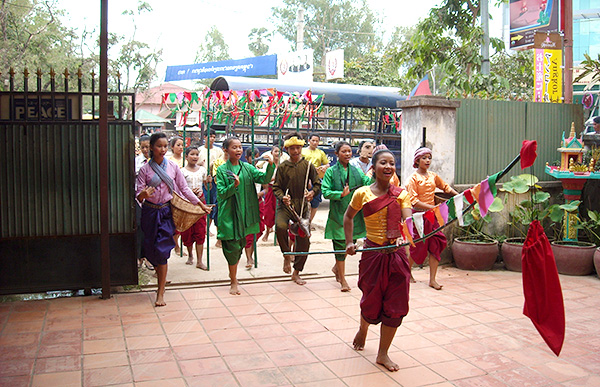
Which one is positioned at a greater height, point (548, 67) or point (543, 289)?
point (548, 67)

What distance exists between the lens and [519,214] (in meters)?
7.71

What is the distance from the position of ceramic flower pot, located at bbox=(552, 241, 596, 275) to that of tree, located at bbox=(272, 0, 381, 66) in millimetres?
36764

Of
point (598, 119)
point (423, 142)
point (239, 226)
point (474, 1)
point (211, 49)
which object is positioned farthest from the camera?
point (211, 49)

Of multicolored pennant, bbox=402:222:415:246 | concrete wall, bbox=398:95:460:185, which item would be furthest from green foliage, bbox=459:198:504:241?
multicolored pennant, bbox=402:222:415:246

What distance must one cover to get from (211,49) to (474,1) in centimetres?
3682

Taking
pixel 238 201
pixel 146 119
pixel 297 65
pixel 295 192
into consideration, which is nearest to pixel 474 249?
pixel 295 192

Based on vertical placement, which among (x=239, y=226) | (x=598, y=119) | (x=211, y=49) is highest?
(x=211, y=49)

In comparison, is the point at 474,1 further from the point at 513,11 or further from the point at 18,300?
the point at 18,300

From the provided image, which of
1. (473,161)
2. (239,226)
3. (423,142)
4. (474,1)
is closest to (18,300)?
(239,226)

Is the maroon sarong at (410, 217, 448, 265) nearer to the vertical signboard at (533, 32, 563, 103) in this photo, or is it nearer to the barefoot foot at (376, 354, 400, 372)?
the barefoot foot at (376, 354, 400, 372)

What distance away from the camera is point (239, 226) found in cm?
634

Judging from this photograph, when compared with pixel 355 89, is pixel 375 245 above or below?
below

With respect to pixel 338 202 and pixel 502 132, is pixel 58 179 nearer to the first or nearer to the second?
pixel 338 202

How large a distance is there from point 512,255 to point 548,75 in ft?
11.8
